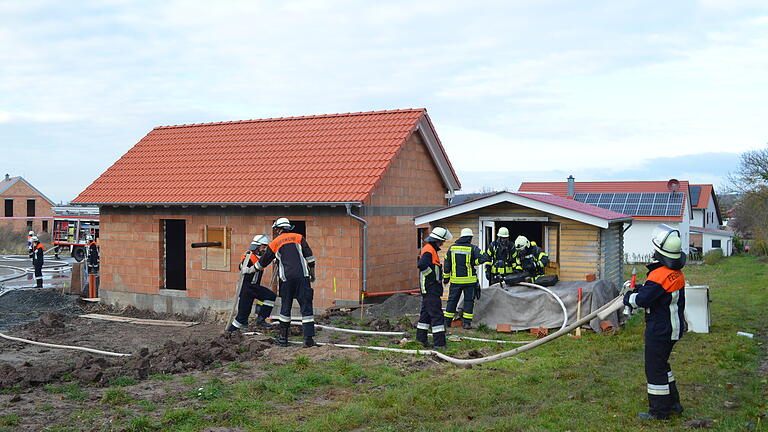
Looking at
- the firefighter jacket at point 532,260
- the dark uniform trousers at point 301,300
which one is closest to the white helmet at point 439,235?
the dark uniform trousers at point 301,300

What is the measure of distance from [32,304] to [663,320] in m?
18.1

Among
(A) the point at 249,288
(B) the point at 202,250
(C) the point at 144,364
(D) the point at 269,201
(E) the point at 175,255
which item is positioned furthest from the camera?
(E) the point at 175,255

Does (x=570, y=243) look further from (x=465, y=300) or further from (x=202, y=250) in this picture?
(x=202, y=250)

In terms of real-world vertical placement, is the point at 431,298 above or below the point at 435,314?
above

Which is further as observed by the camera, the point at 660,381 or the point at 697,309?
the point at 697,309

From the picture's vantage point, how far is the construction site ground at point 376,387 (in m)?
6.52

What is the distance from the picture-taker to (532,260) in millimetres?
12734

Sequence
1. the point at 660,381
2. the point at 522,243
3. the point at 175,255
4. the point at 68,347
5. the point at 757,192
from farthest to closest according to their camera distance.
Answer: the point at 757,192 < the point at 175,255 < the point at 522,243 < the point at 68,347 < the point at 660,381

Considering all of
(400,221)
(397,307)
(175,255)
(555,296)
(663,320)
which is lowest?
(397,307)

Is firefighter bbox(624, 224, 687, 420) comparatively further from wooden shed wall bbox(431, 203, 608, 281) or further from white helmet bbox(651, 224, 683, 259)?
wooden shed wall bbox(431, 203, 608, 281)

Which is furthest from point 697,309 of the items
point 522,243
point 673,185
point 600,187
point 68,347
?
point 600,187

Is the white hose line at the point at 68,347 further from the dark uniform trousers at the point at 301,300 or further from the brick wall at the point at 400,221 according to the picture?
the brick wall at the point at 400,221

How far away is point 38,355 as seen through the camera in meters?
11.7

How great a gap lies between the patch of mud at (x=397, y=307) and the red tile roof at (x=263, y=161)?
232cm
